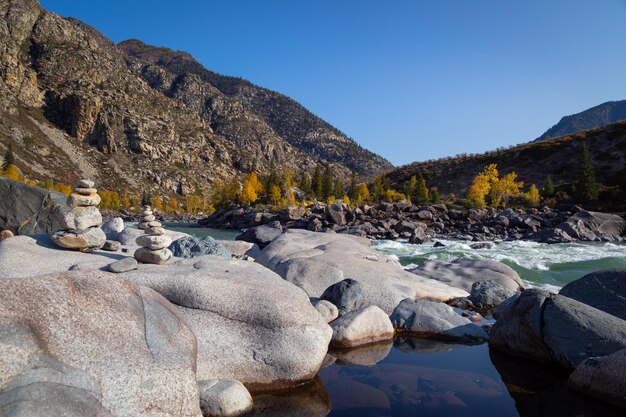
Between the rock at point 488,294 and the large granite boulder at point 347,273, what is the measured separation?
45 centimetres

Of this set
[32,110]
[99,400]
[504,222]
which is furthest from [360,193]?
[32,110]

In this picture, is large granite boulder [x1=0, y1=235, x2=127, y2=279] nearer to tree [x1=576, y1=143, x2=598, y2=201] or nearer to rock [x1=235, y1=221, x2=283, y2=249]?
rock [x1=235, y1=221, x2=283, y2=249]

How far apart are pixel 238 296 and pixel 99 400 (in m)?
2.99

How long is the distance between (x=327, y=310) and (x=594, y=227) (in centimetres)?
3666

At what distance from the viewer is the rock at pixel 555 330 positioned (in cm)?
711

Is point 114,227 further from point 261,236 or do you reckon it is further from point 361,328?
point 361,328

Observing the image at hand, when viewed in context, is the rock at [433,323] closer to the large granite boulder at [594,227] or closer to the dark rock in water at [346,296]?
the dark rock in water at [346,296]

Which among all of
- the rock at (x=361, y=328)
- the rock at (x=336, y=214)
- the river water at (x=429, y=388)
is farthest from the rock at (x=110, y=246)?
the rock at (x=336, y=214)

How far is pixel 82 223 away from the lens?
9.19 m

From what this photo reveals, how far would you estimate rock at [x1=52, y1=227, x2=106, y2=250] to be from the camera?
29.0ft

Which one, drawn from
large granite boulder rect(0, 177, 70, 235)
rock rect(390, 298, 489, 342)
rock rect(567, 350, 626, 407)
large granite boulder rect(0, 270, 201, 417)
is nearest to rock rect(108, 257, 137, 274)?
large granite boulder rect(0, 270, 201, 417)

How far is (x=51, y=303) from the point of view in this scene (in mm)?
4906

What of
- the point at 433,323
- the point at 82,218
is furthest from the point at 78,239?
the point at 433,323

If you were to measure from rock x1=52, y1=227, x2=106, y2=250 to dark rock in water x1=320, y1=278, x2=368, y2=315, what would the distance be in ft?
18.1
